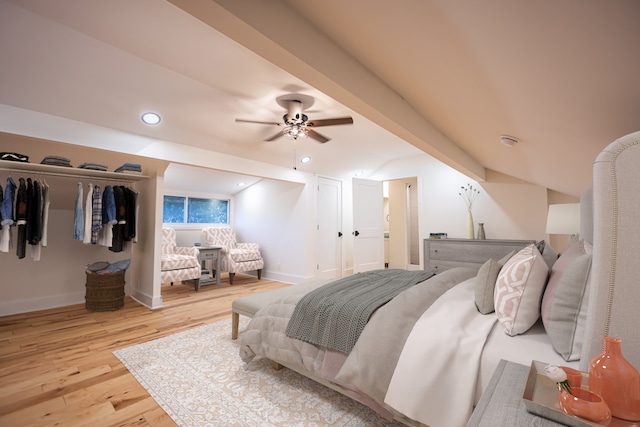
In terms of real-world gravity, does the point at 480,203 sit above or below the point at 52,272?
above

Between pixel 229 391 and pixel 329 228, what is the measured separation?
418 centimetres

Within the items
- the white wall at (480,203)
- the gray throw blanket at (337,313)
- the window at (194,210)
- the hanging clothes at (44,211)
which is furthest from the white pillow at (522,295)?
the window at (194,210)

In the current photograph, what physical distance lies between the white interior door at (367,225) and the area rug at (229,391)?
3395 mm

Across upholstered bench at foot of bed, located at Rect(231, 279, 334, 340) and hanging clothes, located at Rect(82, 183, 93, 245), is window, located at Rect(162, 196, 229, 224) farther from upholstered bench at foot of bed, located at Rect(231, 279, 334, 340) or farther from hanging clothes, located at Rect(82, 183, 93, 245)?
upholstered bench at foot of bed, located at Rect(231, 279, 334, 340)

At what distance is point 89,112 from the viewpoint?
2.85 m

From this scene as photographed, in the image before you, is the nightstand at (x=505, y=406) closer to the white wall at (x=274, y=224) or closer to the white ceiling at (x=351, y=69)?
the white ceiling at (x=351, y=69)

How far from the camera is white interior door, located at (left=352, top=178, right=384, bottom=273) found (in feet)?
18.1

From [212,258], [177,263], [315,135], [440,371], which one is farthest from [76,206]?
[440,371]

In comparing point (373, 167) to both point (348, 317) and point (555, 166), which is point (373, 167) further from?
point (348, 317)

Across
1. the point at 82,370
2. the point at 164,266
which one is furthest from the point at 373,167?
the point at 82,370

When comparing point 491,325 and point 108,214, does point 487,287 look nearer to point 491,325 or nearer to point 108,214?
point 491,325

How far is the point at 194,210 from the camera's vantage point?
621 cm

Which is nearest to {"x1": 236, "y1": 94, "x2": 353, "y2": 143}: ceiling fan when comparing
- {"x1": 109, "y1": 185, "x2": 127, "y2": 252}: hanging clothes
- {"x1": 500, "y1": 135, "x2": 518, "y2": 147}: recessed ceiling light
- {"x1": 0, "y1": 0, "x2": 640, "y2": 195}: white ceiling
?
{"x1": 0, "y1": 0, "x2": 640, "y2": 195}: white ceiling

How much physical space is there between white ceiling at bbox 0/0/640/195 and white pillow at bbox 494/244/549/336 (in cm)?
83
